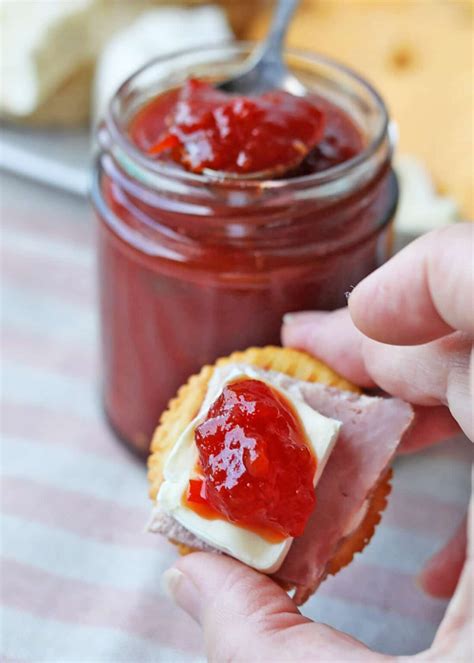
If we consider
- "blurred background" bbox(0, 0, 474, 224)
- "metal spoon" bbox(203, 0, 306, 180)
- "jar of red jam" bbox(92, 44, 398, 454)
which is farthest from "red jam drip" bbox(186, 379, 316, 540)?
"blurred background" bbox(0, 0, 474, 224)

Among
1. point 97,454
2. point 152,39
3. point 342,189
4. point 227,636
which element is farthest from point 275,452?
point 152,39

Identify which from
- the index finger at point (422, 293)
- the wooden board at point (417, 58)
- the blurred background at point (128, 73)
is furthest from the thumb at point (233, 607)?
the wooden board at point (417, 58)

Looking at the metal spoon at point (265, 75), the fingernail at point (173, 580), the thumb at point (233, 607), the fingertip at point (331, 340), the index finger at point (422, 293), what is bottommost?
the fingernail at point (173, 580)

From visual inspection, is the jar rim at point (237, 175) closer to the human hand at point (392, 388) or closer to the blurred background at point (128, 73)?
the human hand at point (392, 388)

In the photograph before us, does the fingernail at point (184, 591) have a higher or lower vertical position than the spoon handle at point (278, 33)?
lower

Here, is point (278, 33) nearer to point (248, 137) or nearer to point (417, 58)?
point (248, 137)

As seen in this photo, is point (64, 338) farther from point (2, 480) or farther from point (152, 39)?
point (152, 39)
